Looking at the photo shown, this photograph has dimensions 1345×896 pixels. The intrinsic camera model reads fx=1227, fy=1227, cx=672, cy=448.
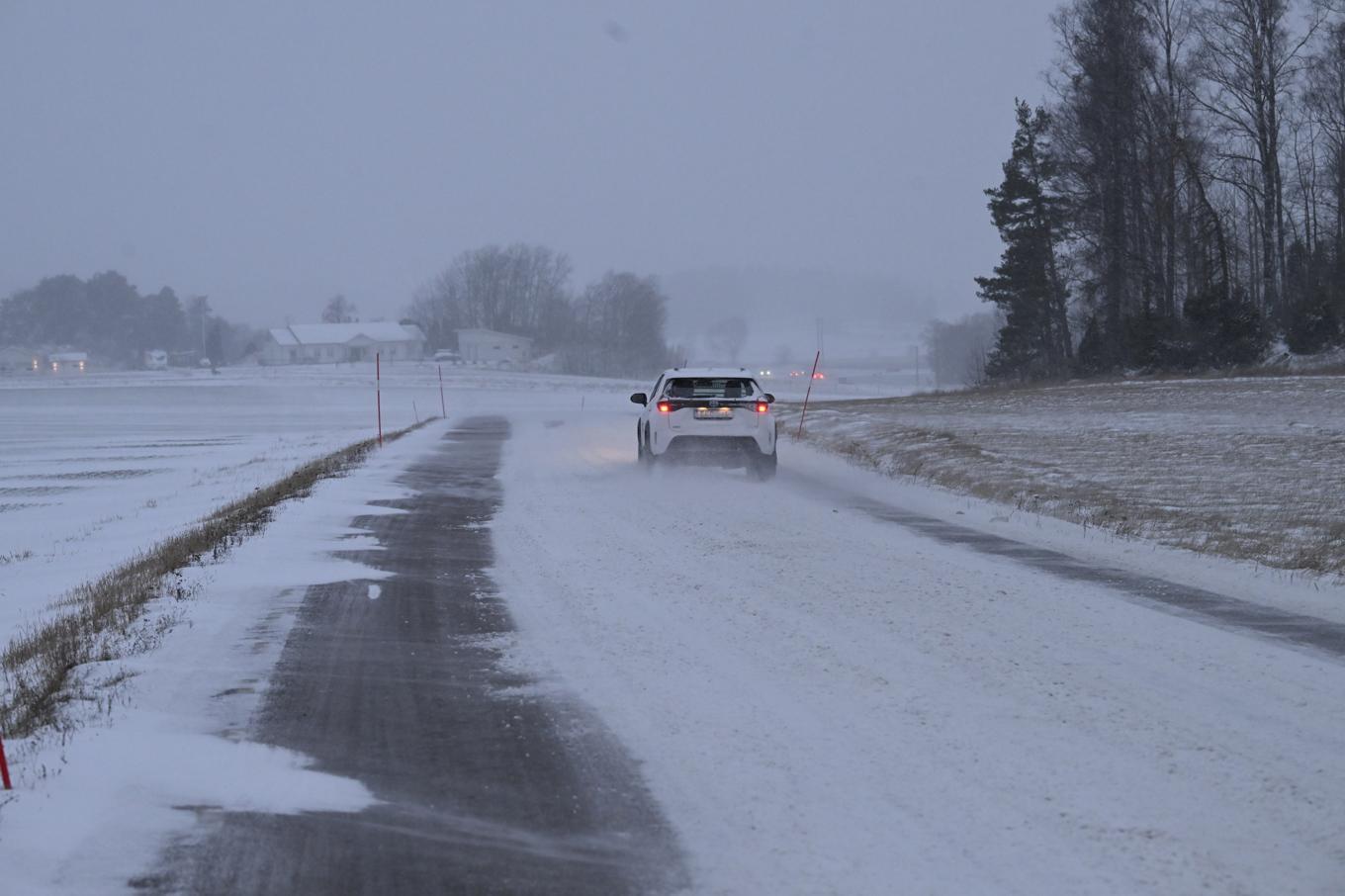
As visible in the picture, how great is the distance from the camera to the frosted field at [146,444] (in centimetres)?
1490

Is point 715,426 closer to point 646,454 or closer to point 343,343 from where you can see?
point 646,454

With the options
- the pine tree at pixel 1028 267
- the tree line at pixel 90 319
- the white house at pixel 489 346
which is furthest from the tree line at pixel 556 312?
the pine tree at pixel 1028 267

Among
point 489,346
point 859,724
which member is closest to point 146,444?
point 859,724

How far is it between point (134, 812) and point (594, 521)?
9206 mm

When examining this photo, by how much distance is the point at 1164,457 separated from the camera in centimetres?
2142

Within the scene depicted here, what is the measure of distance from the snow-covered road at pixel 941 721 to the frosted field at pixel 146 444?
5204 mm

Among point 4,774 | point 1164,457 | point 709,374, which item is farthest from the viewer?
point 1164,457

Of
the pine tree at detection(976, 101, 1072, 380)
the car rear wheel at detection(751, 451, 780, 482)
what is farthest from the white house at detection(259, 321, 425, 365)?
the car rear wheel at detection(751, 451, 780, 482)

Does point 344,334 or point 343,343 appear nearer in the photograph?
point 343,343

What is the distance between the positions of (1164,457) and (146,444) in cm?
3194

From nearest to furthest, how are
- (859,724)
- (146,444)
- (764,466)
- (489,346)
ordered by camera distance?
1. (859,724)
2. (764,466)
3. (146,444)
4. (489,346)

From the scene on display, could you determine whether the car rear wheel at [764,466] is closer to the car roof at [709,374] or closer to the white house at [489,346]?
the car roof at [709,374]

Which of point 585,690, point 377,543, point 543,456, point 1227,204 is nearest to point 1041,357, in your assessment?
point 1227,204

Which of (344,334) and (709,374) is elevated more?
(344,334)
